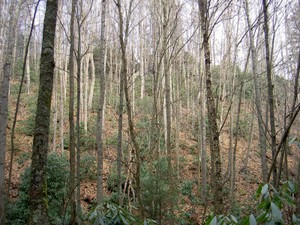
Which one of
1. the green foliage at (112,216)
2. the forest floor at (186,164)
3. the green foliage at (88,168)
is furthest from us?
the green foliage at (88,168)

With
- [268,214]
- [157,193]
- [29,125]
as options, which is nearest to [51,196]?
[157,193]

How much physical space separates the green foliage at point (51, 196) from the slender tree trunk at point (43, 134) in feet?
14.9

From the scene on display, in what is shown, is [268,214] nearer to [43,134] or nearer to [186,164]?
[43,134]

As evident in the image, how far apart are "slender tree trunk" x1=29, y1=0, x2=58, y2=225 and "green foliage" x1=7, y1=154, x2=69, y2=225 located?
14.9ft

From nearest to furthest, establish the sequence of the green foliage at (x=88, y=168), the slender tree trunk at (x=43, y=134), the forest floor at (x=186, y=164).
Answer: the slender tree trunk at (x=43, y=134) → the forest floor at (x=186, y=164) → the green foliage at (x=88, y=168)

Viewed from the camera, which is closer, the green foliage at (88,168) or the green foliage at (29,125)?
the green foliage at (88,168)

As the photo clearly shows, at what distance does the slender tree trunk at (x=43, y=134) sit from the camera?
2068 mm

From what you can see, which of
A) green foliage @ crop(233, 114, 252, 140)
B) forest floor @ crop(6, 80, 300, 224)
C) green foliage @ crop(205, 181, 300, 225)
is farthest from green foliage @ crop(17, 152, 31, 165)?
green foliage @ crop(233, 114, 252, 140)

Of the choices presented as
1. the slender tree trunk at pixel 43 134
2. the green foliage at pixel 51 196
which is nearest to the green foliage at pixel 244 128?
the green foliage at pixel 51 196

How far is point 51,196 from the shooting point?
21.9ft

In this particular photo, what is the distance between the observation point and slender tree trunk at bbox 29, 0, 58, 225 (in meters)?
2.07

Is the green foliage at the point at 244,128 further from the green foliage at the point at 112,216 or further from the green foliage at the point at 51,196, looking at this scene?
the green foliage at the point at 112,216

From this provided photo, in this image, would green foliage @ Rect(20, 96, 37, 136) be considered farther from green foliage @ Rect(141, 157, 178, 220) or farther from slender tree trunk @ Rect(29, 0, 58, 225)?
slender tree trunk @ Rect(29, 0, 58, 225)

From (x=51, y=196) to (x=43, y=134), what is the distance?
17.0 feet
